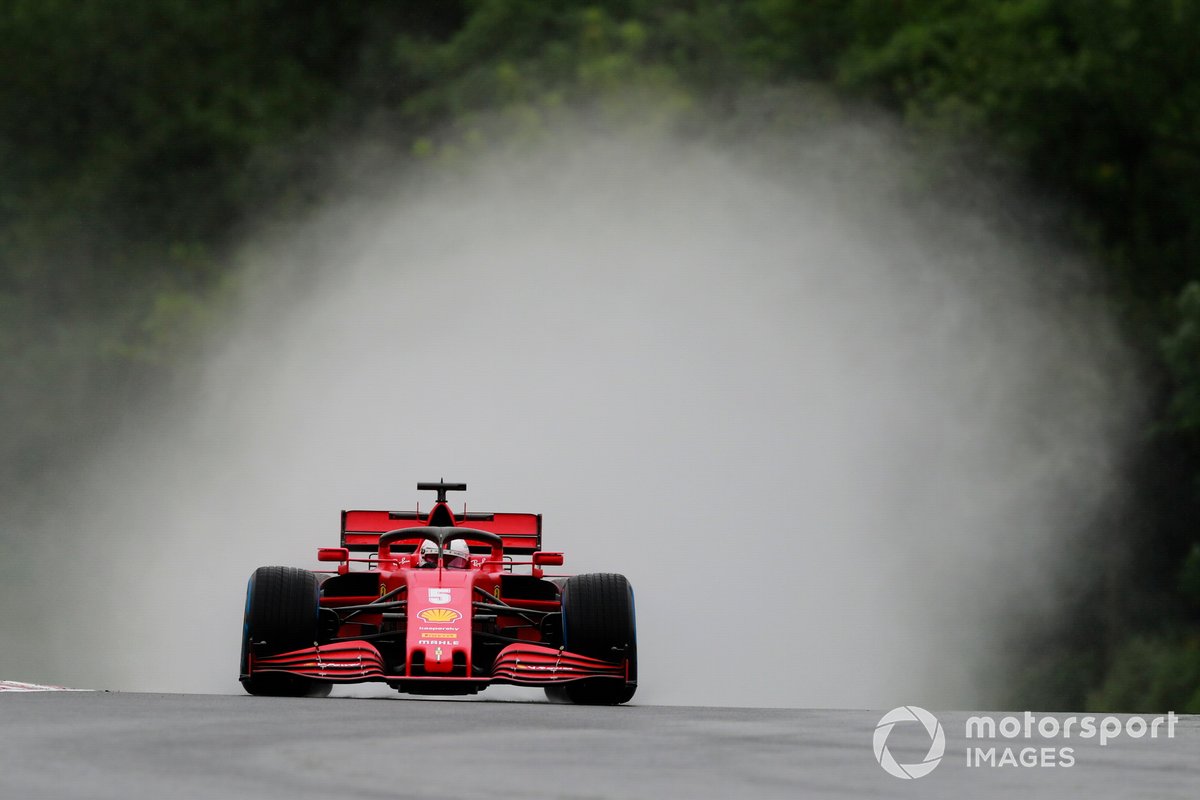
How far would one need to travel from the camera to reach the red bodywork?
43.8 feet

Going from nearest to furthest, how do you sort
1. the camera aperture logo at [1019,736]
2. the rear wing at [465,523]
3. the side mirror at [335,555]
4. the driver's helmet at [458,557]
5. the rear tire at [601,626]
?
1. the camera aperture logo at [1019,736]
2. the rear tire at [601,626]
3. the driver's helmet at [458,557]
4. the side mirror at [335,555]
5. the rear wing at [465,523]

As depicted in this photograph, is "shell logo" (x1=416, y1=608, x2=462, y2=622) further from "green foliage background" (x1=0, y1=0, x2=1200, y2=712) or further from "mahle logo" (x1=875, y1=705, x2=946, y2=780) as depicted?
"green foliage background" (x1=0, y1=0, x2=1200, y2=712)

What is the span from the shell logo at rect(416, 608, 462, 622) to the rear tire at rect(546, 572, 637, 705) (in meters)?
0.72

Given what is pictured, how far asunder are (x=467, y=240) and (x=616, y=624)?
25.2m

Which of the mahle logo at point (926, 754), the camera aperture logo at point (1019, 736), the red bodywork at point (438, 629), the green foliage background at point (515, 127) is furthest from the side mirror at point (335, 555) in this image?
the green foliage background at point (515, 127)

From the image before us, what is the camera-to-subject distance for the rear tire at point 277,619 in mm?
13516

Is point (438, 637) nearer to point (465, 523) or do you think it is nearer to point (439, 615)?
point (439, 615)

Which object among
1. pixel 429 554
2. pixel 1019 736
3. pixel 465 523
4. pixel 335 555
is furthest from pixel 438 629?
pixel 1019 736

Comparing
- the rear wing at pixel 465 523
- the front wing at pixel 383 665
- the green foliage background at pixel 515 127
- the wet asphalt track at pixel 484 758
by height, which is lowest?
the wet asphalt track at pixel 484 758

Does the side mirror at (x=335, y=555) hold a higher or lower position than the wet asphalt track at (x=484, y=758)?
higher

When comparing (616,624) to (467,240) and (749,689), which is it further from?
(467,240)

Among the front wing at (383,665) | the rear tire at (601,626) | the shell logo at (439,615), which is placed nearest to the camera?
the front wing at (383,665)

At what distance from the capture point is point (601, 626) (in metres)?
13.7

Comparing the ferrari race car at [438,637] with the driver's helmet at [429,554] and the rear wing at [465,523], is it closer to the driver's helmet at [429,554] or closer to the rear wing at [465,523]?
the driver's helmet at [429,554]
